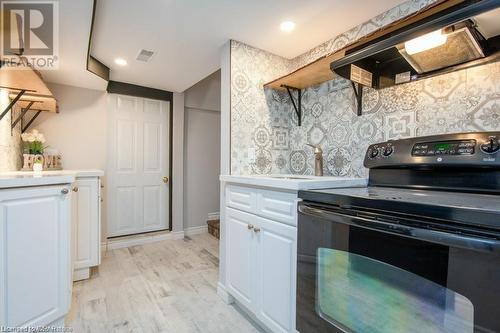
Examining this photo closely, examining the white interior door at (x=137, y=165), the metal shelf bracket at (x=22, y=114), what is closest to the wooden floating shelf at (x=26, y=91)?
the metal shelf bracket at (x=22, y=114)

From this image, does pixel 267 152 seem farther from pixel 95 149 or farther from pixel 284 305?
pixel 95 149

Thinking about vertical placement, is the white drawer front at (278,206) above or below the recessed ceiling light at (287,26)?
below

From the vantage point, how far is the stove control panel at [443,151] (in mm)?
989

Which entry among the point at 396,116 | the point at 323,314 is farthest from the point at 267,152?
the point at 323,314

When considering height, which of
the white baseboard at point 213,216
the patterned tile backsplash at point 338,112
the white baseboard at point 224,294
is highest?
the patterned tile backsplash at point 338,112

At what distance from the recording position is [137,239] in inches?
130

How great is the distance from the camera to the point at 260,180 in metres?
1.44

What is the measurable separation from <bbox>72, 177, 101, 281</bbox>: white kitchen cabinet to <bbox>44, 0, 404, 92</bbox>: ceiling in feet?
3.74

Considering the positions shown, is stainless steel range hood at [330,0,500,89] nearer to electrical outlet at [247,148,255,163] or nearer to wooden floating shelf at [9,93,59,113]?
electrical outlet at [247,148,255,163]

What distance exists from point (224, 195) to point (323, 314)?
3.63ft

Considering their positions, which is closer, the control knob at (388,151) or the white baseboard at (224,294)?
the control knob at (388,151)

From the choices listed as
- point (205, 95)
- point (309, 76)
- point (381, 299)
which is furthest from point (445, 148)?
point (205, 95)

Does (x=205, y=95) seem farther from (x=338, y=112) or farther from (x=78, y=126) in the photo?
(x=338, y=112)

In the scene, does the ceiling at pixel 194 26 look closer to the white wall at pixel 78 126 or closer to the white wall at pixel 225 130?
the white wall at pixel 225 130
